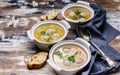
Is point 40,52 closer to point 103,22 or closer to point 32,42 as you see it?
point 32,42

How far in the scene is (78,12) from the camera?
1.30 meters

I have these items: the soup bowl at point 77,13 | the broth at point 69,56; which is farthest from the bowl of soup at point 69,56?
the soup bowl at point 77,13

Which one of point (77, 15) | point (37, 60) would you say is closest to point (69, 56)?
point (37, 60)

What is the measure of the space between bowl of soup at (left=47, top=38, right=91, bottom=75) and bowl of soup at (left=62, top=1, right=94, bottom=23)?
0.14 meters

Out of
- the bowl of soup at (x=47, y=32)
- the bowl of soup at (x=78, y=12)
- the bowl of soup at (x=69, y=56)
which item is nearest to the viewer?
the bowl of soup at (x=69, y=56)

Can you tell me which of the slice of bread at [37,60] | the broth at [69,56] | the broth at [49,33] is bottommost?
the slice of bread at [37,60]

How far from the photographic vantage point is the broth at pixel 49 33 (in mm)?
1172

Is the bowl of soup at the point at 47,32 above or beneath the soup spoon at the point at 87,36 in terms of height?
above

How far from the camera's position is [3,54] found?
1.17 m

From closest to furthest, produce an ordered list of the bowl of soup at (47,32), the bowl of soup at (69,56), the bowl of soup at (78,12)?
the bowl of soup at (69,56) < the bowl of soup at (47,32) < the bowl of soup at (78,12)

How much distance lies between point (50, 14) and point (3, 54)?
1.08 ft

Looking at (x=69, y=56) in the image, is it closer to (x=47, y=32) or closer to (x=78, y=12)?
(x=47, y=32)

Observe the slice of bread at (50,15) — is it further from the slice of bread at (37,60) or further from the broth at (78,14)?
the slice of bread at (37,60)

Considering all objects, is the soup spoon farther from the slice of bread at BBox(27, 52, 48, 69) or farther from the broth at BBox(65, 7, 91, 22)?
the slice of bread at BBox(27, 52, 48, 69)
